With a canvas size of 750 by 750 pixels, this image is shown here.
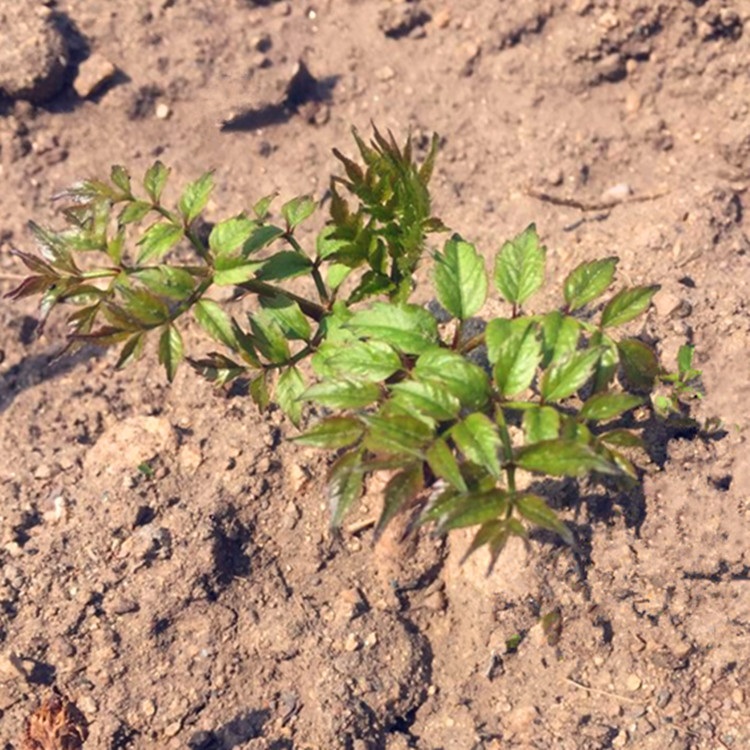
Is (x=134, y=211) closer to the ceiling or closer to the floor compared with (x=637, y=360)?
closer to the ceiling

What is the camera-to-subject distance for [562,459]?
6.91ft

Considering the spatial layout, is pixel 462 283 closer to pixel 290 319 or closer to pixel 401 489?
pixel 290 319

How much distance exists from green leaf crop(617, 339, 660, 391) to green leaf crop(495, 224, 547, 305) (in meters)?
0.29

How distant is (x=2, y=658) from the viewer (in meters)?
2.68

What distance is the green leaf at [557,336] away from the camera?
2346 mm

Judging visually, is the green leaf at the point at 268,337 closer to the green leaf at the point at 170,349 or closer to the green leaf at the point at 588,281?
the green leaf at the point at 170,349

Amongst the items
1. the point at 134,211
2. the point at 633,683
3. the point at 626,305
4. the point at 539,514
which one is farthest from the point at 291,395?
the point at 633,683

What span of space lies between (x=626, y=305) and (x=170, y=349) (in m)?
1.16

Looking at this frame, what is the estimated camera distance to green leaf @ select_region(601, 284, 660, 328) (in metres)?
2.50

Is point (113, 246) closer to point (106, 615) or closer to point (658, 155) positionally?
point (106, 615)

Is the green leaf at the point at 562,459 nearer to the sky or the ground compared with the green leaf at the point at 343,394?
nearer to the ground

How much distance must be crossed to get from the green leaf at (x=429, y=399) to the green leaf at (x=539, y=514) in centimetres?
25

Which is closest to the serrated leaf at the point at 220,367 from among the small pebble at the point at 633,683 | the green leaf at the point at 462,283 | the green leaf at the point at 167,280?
the green leaf at the point at 167,280

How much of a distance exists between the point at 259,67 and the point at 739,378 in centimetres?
216
